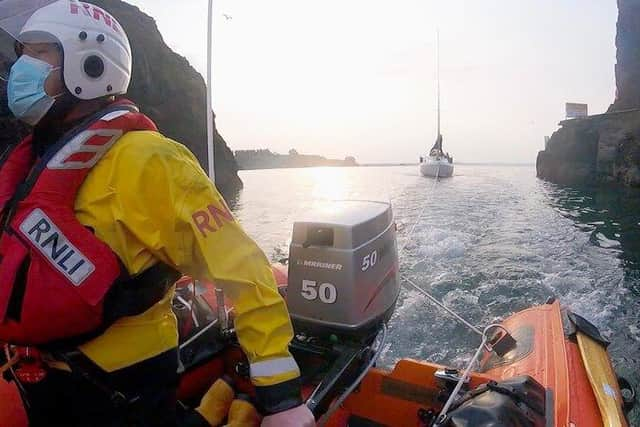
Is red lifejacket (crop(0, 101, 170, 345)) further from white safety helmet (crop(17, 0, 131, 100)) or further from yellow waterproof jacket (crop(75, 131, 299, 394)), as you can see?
white safety helmet (crop(17, 0, 131, 100))

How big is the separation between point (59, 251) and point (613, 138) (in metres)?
35.0

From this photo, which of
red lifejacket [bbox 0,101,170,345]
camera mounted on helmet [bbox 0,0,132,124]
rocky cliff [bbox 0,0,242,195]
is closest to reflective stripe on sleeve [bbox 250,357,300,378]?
red lifejacket [bbox 0,101,170,345]

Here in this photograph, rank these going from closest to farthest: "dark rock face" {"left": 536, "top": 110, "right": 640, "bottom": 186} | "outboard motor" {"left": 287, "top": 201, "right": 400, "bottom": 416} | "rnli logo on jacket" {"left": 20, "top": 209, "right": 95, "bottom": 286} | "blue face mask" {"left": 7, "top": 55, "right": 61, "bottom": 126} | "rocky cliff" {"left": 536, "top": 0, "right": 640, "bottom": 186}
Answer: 1. "rnli logo on jacket" {"left": 20, "top": 209, "right": 95, "bottom": 286}
2. "blue face mask" {"left": 7, "top": 55, "right": 61, "bottom": 126}
3. "outboard motor" {"left": 287, "top": 201, "right": 400, "bottom": 416}
4. "dark rock face" {"left": 536, "top": 110, "right": 640, "bottom": 186}
5. "rocky cliff" {"left": 536, "top": 0, "right": 640, "bottom": 186}

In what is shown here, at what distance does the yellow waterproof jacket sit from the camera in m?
1.10

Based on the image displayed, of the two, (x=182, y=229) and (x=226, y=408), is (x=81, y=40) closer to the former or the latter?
(x=182, y=229)

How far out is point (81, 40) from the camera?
1.24 meters

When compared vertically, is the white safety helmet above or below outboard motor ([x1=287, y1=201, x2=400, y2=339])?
above

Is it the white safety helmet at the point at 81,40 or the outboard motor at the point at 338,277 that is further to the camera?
the outboard motor at the point at 338,277

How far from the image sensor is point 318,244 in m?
2.28

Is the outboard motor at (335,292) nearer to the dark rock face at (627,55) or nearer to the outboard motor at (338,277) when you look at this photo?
the outboard motor at (338,277)

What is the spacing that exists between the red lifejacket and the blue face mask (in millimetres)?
143

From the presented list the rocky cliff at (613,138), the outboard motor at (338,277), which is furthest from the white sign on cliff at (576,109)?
the outboard motor at (338,277)

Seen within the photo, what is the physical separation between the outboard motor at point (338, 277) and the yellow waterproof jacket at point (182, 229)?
1.06m

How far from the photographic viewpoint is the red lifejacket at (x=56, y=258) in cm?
108
